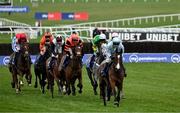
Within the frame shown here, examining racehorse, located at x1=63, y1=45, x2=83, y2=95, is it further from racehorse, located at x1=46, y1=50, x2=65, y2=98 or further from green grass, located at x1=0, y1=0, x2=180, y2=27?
green grass, located at x1=0, y1=0, x2=180, y2=27

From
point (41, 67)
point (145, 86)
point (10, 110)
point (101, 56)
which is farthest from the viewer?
point (145, 86)

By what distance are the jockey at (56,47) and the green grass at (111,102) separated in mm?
1200

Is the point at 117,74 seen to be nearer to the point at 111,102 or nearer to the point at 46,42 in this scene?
the point at 111,102

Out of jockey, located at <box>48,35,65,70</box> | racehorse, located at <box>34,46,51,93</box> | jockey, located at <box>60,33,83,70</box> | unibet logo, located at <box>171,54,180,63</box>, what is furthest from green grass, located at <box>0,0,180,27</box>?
jockey, located at <box>60,33,83,70</box>

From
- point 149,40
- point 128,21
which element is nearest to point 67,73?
point 149,40

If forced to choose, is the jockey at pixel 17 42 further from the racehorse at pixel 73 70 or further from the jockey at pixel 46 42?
the racehorse at pixel 73 70

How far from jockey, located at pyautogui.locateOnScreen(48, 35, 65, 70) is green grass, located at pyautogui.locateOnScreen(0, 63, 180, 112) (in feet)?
3.94

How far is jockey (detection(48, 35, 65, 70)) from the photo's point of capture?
76.5 feet

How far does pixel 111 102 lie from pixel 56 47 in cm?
322

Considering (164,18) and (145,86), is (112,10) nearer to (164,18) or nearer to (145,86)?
(164,18)

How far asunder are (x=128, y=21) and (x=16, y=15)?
707 inches

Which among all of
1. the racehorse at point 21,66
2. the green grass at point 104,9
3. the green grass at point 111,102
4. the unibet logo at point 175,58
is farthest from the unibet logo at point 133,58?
the green grass at point 104,9

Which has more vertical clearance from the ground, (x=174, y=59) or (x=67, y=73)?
(x=67, y=73)

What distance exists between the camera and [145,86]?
27203 millimetres
